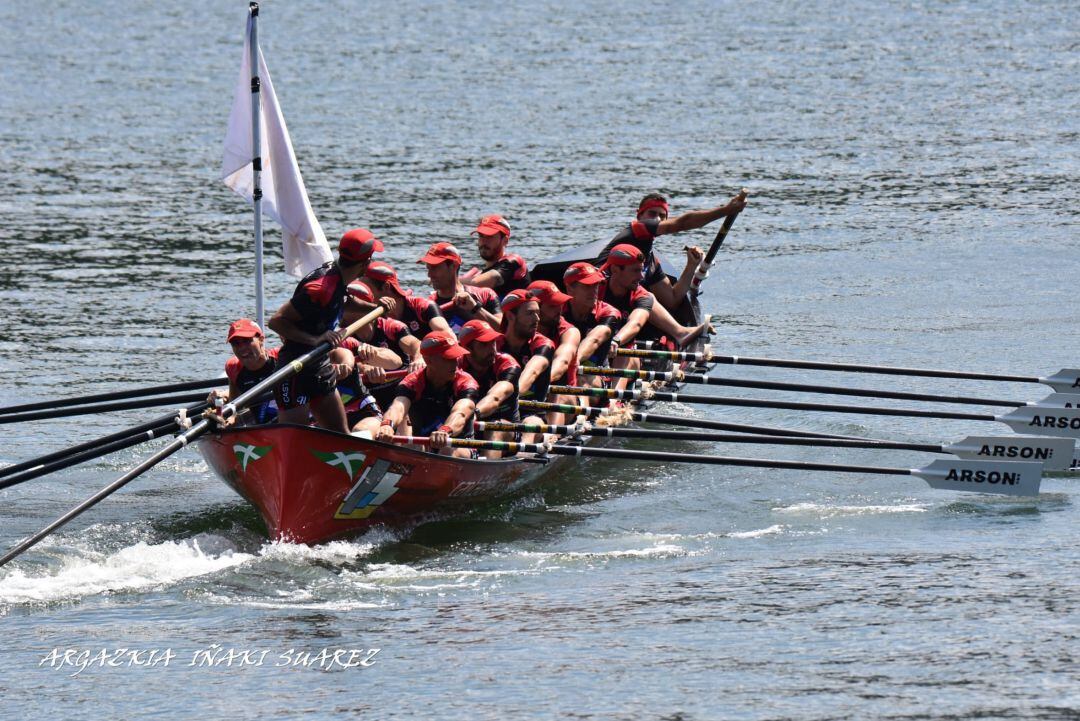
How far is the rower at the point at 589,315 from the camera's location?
17312 mm

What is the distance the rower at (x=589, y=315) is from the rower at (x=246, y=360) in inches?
151

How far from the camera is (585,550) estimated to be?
14.5 meters

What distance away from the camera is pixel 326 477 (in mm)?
13734

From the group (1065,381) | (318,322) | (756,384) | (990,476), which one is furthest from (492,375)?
(1065,381)

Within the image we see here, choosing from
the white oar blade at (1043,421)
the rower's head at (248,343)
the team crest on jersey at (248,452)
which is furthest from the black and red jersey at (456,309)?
the white oar blade at (1043,421)

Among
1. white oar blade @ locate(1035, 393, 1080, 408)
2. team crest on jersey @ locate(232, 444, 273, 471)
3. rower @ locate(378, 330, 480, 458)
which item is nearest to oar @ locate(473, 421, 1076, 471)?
rower @ locate(378, 330, 480, 458)

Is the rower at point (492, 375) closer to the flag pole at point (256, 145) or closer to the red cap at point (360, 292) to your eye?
the red cap at point (360, 292)

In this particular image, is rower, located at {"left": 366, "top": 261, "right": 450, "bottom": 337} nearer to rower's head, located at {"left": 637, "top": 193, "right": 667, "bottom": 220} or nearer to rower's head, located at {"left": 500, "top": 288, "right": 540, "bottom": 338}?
rower's head, located at {"left": 500, "top": 288, "right": 540, "bottom": 338}

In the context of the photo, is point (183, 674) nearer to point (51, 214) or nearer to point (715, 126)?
point (51, 214)

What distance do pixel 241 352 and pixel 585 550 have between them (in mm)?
3408

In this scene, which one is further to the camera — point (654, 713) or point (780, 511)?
point (780, 511)

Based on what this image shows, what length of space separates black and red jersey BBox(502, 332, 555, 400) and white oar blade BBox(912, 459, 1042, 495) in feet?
11.6

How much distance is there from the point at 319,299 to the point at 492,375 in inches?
91.7

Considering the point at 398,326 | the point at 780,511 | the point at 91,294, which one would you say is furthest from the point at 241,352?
the point at 91,294
